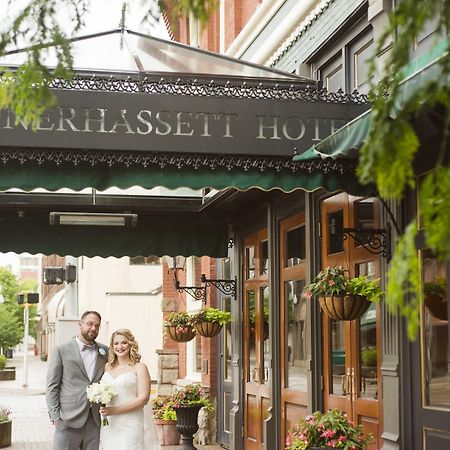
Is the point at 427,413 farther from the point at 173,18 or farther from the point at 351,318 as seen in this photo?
the point at 173,18

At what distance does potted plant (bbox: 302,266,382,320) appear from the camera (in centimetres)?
818

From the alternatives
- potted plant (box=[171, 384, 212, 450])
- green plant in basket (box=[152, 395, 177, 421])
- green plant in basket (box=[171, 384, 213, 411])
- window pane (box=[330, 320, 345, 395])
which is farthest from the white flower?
green plant in basket (box=[152, 395, 177, 421])

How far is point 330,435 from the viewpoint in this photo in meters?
7.96

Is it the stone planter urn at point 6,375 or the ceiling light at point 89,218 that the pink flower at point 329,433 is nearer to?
the ceiling light at point 89,218

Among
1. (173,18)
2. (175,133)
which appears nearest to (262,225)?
(175,133)

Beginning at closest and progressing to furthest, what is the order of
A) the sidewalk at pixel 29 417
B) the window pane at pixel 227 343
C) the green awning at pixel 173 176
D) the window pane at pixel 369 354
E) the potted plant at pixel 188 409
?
the green awning at pixel 173 176
the window pane at pixel 369 354
the potted plant at pixel 188 409
the window pane at pixel 227 343
the sidewalk at pixel 29 417

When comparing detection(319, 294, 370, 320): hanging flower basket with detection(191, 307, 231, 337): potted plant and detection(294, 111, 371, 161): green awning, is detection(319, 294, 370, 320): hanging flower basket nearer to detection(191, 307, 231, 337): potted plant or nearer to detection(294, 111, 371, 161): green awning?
detection(294, 111, 371, 161): green awning

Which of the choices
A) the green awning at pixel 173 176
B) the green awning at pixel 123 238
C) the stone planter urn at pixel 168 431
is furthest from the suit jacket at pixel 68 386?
the stone planter urn at pixel 168 431

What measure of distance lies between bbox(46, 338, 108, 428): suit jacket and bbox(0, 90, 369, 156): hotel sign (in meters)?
2.34

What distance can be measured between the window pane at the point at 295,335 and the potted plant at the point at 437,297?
331 cm

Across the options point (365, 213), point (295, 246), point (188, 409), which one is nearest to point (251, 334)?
point (188, 409)

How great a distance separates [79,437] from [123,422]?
2.07 feet

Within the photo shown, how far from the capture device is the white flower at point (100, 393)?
8570mm

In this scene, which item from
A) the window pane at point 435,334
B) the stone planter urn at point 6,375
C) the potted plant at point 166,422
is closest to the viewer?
the window pane at point 435,334
